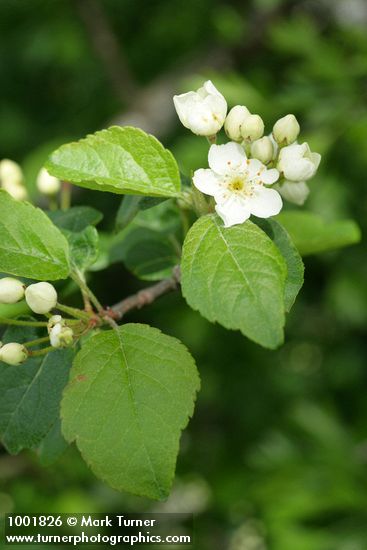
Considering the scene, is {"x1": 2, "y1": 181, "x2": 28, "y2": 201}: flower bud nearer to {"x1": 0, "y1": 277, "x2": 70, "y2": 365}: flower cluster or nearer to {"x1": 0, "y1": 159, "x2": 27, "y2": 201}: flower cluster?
{"x1": 0, "y1": 159, "x2": 27, "y2": 201}: flower cluster

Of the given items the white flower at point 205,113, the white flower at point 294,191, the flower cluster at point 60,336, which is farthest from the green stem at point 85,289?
the white flower at point 294,191

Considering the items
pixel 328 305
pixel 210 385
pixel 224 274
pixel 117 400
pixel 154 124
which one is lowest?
pixel 210 385

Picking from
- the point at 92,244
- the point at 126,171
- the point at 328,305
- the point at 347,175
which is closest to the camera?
the point at 126,171

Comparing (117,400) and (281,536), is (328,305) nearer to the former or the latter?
(281,536)

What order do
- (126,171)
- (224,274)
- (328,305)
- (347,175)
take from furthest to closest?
1. (328,305)
2. (347,175)
3. (126,171)
4. (224,274)

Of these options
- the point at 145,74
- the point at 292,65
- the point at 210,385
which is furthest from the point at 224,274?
the point at 145,74

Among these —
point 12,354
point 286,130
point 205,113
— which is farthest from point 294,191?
point 12,354

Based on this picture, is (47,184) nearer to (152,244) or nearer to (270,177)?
(152,244)
